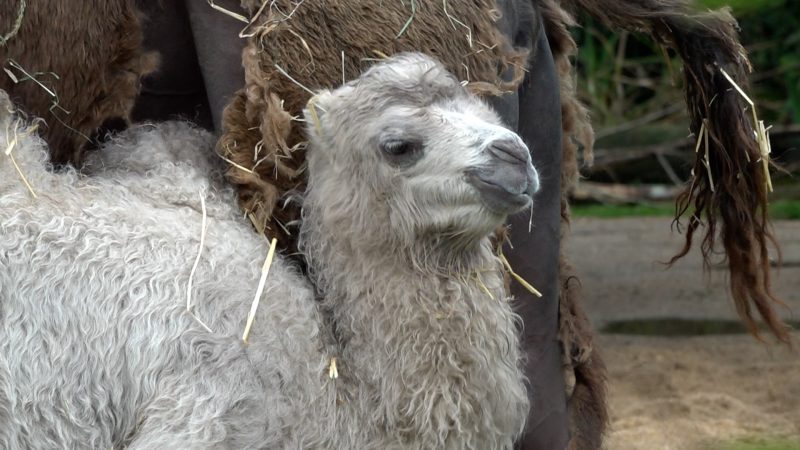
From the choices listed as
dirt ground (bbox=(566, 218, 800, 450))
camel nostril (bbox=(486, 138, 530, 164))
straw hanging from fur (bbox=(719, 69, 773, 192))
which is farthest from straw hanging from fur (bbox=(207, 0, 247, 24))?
dirt ground (bbox=(566, 218, 800, 450))

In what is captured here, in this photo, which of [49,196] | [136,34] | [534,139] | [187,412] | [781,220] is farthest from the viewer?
[781,220]

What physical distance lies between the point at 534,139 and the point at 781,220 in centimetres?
418

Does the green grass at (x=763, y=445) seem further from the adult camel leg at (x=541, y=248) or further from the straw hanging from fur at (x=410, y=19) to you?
the adult camel leg at (x=541, y=248)

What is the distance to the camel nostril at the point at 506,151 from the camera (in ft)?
8.64

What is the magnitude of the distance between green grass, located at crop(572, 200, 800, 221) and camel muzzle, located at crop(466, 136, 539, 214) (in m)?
5.22

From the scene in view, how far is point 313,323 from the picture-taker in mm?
2834

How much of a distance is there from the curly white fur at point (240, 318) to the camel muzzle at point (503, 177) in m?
0.04

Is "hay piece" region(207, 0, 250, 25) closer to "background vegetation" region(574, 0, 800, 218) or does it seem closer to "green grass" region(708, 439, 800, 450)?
"green grass" region(708, 439, 800, 450)

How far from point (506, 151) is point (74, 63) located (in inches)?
41.4

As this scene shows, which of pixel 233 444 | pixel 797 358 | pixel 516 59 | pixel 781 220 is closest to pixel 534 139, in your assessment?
pixel 516 59

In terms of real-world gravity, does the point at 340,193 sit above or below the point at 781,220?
above

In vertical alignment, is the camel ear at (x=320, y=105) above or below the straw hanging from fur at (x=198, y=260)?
above

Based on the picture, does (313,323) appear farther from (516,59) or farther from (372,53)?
(516,59)

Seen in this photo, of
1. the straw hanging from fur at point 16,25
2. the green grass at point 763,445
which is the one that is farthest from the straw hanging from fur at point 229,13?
the green grass at point 763,445
